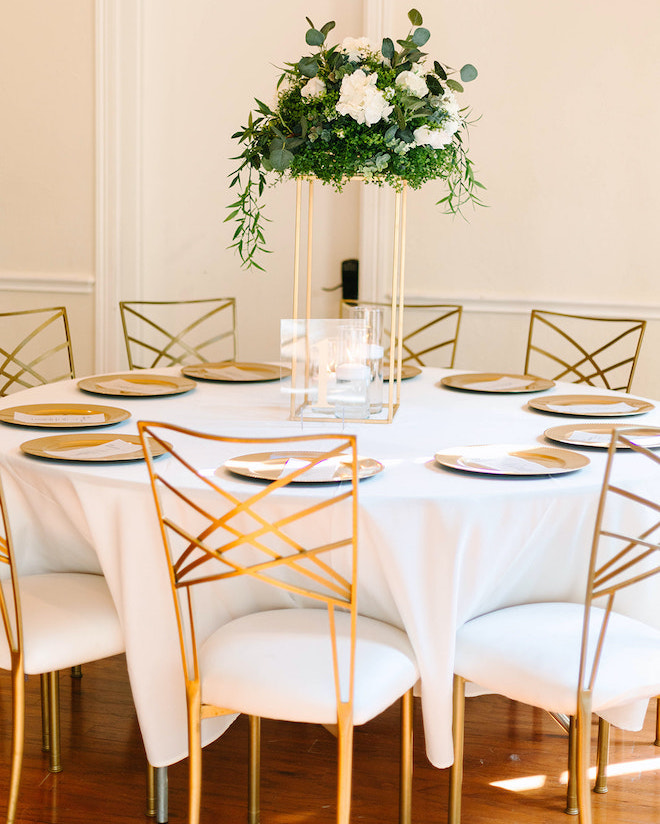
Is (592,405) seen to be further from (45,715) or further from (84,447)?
(45,715)

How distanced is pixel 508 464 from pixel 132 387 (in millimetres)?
1280

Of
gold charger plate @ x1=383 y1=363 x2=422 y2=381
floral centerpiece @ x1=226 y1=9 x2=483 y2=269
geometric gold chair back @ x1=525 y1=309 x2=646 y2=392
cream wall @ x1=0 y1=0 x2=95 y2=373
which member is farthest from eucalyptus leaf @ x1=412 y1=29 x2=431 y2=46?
cream wall @ x1=0 y1=0 x2=95 y2=373

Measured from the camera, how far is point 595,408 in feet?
8.91

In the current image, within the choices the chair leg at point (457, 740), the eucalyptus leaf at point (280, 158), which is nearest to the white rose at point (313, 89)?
the eucalyptus leaf at point (280, 158)

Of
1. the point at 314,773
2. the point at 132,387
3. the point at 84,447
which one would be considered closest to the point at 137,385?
the point at 132,387

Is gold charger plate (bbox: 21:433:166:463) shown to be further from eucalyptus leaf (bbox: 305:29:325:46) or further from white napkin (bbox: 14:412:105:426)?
eucalyptus leaf (bbox: 305:29:325:46)

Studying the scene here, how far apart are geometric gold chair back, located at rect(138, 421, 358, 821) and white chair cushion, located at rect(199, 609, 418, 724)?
0.03 m

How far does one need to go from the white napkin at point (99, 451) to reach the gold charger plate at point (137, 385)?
59 cm

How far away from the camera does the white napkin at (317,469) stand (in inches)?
76.4

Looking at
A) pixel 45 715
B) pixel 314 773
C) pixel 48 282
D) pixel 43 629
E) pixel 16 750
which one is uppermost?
pixel 48 282

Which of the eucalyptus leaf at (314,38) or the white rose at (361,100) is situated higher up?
the eucalyptus leaf at (314,38)

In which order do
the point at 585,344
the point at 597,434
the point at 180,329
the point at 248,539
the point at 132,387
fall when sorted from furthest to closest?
1. the point at 180,329
2. the point at 585,344
3. the point at 132,387
4. the point at 597,434
5. the point at 248,539

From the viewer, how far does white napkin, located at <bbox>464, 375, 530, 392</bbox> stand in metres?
3.00

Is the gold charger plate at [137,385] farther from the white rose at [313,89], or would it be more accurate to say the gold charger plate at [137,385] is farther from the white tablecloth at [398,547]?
the white rose at [313,89]
